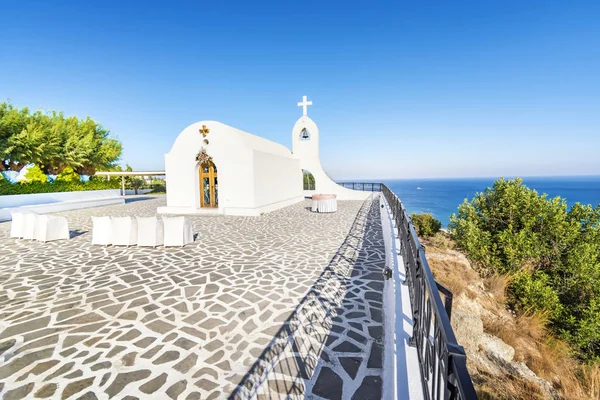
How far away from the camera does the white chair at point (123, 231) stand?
24.9 ft

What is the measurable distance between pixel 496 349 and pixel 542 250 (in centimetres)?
955

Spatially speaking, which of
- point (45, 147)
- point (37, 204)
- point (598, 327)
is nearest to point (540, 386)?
point (598, 327)

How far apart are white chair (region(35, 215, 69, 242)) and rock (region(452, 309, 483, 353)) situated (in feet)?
36.3

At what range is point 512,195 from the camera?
13461 millimetres

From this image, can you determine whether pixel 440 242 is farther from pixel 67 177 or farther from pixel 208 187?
pixel 67 177

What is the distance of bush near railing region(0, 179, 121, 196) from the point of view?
15259 mm

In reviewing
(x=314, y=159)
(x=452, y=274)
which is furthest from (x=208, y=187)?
(x=452, y=274)

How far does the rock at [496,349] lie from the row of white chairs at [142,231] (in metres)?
7.54

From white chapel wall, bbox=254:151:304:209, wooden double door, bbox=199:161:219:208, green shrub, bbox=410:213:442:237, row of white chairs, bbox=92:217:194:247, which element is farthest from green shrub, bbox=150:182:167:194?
green shrub, bbox=410:213:442:237

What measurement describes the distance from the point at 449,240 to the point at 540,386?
1133 centimetres

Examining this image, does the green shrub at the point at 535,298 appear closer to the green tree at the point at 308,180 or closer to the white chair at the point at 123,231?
the white chair at the point at 123,231

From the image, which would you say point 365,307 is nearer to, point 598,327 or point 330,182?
point 598,327

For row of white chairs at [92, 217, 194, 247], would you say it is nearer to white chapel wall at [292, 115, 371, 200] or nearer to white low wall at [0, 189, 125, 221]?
white low wall at [0, 189, 125, 221]

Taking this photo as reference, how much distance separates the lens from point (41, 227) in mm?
8328
